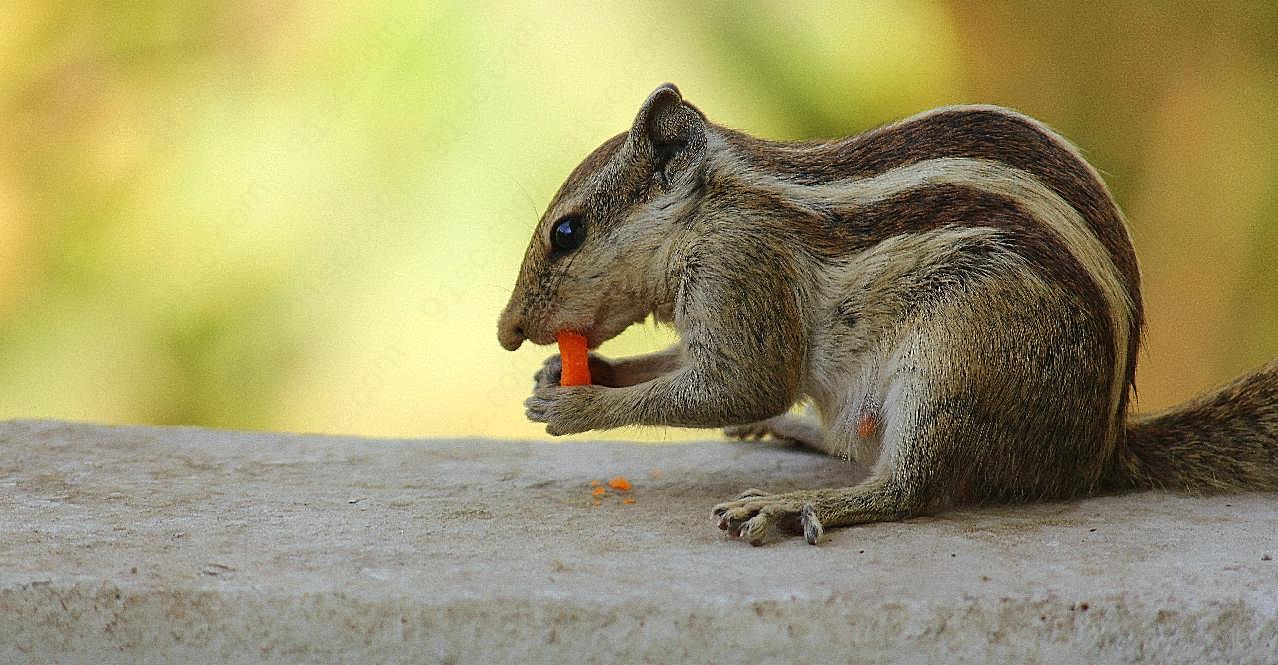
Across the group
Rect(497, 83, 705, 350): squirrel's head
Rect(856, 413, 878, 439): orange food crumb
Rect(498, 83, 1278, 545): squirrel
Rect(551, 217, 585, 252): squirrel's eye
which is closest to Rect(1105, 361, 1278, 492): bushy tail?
Rect(498, 83, 1278, 545): squirrel

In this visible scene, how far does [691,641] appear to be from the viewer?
7.45ft

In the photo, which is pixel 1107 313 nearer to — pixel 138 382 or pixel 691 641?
pixel 691 641

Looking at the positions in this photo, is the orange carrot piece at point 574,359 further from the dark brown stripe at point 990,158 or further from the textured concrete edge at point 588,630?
the textured concrete edge at point 588,630

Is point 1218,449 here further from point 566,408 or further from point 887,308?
point 566,408

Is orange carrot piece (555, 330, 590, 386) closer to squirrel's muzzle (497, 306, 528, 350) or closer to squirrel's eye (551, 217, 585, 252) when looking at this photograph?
squirrel's muzzle (497, 306, 528, 350)

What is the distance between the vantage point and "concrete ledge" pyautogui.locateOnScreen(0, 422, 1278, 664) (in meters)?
2.28

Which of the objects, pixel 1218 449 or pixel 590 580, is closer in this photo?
pixel 590 580

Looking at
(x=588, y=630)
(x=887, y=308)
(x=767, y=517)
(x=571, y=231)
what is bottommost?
(x=588, y=630)

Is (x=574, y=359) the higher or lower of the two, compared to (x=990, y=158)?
lower

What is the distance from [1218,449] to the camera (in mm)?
3170

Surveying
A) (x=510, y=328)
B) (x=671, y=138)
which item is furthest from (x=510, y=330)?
(x=671, y=138)

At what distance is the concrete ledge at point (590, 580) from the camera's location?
228 cm

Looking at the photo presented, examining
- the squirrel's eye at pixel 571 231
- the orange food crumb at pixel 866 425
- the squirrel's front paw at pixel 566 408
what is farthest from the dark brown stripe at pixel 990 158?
the squirrel's front paw at pixel 566 408

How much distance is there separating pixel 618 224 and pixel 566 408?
43 cm
